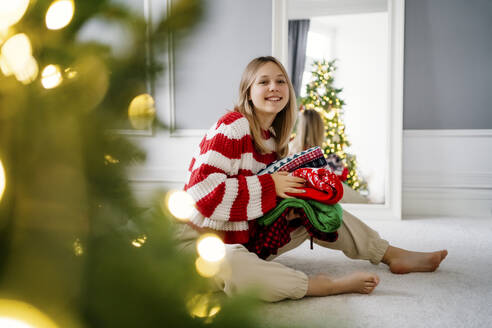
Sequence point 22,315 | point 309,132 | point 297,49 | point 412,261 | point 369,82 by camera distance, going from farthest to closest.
A: 1. point 297,49
2. point 369,82
3. point 309,132
4. point 412,261
5. point 22,315

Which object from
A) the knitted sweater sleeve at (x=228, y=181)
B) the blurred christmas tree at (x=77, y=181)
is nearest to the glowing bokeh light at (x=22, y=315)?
the blurred christmas tree at (x=77, y=181)

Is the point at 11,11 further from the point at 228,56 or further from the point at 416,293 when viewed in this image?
the point at 228,56

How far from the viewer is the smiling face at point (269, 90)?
4.71ft

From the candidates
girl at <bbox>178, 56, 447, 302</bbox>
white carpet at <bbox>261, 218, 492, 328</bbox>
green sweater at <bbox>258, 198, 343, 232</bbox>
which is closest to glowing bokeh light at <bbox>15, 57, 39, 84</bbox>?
white carpet at <bbox>261, 218, 492, 328</bbox>

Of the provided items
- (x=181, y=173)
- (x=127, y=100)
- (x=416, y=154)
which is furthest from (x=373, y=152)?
(x=127, y=100)

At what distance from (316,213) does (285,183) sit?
0.51 feet

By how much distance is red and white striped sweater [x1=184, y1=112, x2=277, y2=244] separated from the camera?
3.87 feet

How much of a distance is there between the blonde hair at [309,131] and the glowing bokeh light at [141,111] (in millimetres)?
2350

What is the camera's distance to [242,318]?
23 centimetres

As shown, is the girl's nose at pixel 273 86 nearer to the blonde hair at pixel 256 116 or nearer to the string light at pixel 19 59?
the blonde hair at pixel 256 116

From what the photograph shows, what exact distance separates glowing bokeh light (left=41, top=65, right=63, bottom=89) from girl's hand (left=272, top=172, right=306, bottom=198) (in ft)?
3.50

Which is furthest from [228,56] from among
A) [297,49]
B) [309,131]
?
[309,131]

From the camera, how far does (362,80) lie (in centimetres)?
274

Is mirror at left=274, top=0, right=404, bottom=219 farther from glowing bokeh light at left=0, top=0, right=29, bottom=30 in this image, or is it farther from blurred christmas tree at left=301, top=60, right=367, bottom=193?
glowing bokeh light at left=0, top=0, right=29, bottom=30
